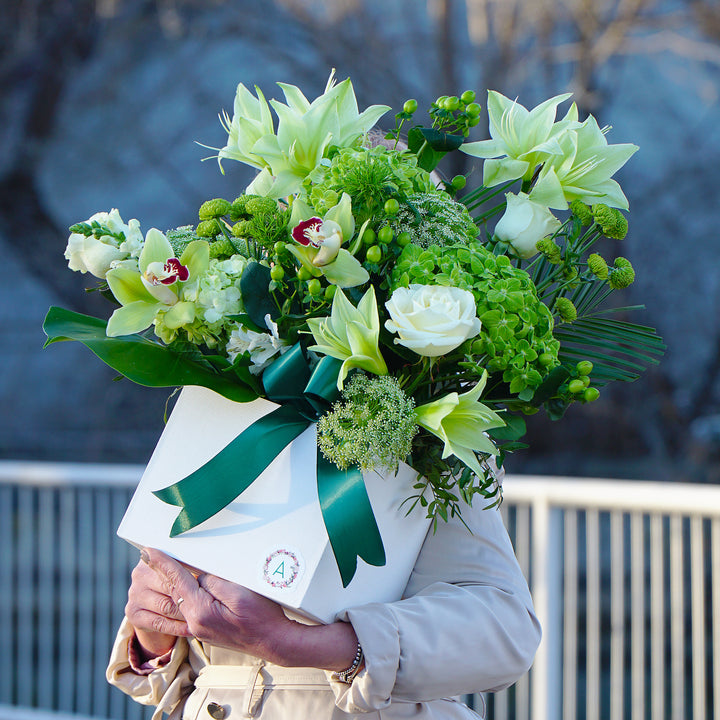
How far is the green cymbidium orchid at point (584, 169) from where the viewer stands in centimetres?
117

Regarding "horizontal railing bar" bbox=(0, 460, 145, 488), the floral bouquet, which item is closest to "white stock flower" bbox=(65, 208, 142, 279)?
the floral bouquet

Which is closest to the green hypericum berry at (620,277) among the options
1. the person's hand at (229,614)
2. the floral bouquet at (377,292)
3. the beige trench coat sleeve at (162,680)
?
the floral bouquet at (377,292)

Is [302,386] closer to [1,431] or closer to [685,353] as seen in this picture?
[685,353]

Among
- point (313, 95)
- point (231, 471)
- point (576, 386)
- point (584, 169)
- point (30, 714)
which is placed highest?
point (313, 95)

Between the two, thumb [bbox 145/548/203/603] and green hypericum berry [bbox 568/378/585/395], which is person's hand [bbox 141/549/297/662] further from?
green hypericum berry [bbox 568/378/585/395]

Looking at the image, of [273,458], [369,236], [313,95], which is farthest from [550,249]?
[313,95]

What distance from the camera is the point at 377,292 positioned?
112 centimetres

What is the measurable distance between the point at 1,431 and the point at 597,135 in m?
7.07

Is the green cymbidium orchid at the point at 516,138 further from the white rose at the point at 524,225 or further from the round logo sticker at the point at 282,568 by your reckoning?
the round logo sticker at the point at 282,568

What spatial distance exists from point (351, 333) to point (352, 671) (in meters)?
0.51

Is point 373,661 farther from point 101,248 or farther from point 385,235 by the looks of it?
point 101,248

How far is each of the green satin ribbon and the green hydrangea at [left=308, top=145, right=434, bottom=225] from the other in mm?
204

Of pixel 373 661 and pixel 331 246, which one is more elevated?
pixel 331 246

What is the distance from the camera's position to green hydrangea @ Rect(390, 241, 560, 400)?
977 millimetres
